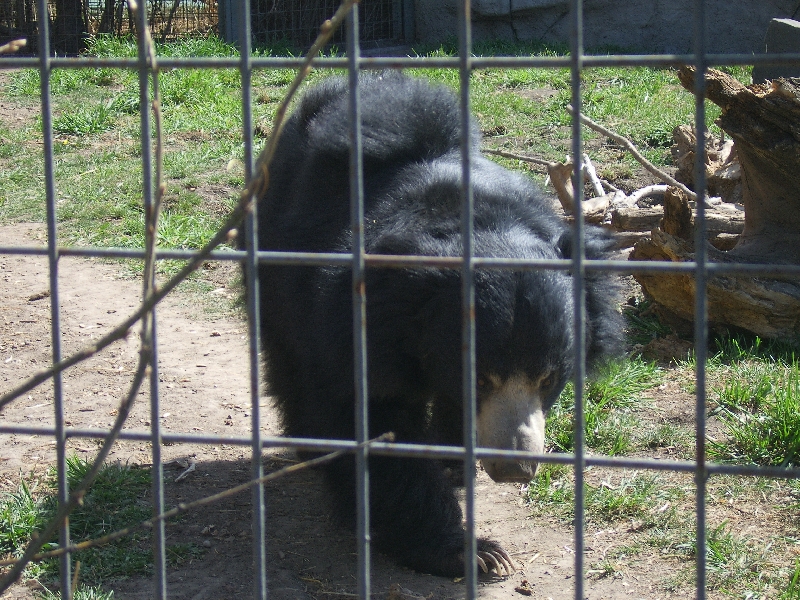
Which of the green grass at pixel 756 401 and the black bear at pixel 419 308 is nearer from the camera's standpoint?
the black bear at pixel 419 308

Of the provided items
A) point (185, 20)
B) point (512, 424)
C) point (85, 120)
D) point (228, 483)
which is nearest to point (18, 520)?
point (228, 483)

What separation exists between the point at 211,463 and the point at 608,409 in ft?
5.06

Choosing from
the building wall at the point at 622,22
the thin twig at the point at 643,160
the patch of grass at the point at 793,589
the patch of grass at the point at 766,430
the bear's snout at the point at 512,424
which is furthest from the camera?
the building wall at the point at 622,22

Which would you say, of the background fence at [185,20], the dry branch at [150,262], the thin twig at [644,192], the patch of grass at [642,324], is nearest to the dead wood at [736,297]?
the patch of grass at [642,324]

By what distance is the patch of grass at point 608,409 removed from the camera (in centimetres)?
352

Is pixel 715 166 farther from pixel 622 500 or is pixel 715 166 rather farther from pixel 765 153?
pixel 622 500

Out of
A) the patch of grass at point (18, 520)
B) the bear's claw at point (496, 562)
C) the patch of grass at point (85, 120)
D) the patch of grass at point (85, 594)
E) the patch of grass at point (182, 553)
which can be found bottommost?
the bear's claw at point (496, 562)

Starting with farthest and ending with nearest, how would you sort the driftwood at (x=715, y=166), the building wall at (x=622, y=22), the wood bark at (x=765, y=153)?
the building wall at (x=622, y=22), the driftwood at (x=715, y=166), the wood bark at (x=765, y=153)

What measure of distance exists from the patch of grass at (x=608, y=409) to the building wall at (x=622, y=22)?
25.2 feet

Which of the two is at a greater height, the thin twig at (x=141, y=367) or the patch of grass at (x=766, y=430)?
the thin twig at (x=141, y=367)

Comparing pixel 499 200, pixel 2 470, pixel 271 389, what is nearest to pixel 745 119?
pixel 499 200

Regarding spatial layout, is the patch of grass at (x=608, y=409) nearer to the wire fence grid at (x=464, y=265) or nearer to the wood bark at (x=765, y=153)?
the wood bark at (x=765, y=153)

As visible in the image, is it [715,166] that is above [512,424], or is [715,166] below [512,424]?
above

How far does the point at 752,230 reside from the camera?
4.35 metres
